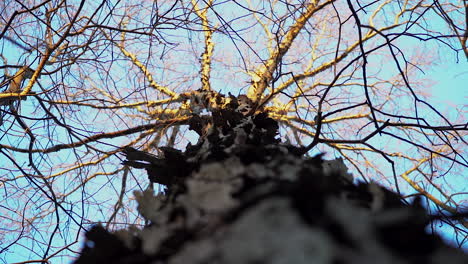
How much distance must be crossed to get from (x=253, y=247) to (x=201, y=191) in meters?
0.19

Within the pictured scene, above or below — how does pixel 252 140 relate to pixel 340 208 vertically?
above

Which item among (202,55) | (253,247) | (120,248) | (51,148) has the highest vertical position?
(202,55)

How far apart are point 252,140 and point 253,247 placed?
844 millimetres

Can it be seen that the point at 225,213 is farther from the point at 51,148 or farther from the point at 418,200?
the point at 51,148

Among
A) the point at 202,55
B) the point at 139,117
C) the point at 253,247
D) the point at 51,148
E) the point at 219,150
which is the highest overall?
the point at 202,55

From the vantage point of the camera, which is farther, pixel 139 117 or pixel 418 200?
pixel 139 117

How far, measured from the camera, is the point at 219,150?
118 cm

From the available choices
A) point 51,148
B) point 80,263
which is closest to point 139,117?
point 51,148

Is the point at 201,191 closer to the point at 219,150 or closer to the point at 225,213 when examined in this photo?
the point at 225,213

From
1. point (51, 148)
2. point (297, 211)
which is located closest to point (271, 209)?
point (297, 211)

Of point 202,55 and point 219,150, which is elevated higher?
point 202,55

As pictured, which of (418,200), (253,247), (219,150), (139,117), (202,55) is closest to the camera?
(253,247)

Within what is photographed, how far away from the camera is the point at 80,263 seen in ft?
2.37

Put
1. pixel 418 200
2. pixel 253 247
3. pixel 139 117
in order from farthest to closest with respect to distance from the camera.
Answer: pixel 139 117
pixel 418 200
pixel 253 247
